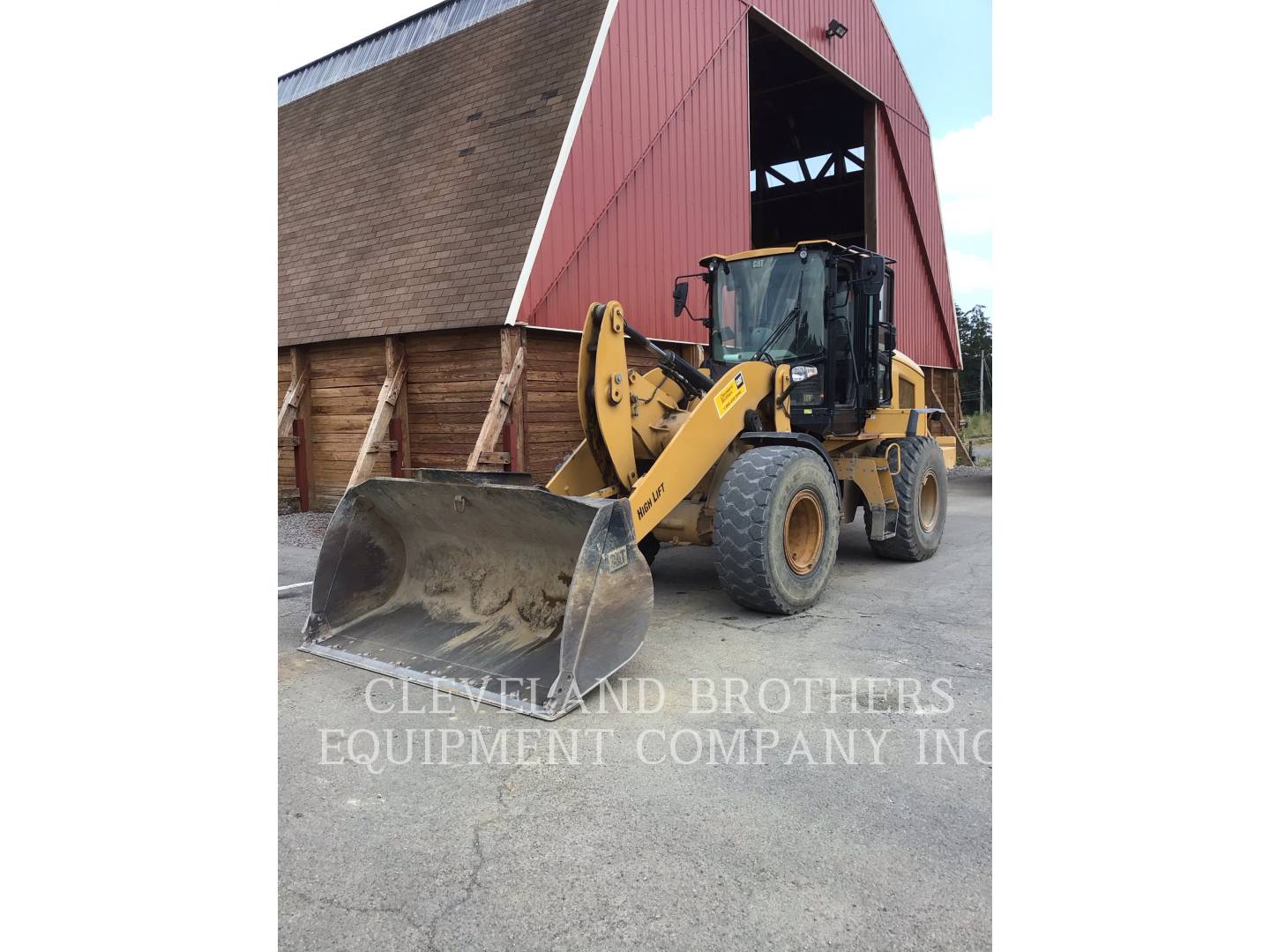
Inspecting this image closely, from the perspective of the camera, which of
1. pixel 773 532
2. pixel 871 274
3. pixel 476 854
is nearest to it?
pixel 476 854

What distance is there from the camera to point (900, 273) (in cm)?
1574

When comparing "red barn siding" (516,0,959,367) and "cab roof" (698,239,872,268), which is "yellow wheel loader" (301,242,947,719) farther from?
"red barn siding" (516,0,959,367)

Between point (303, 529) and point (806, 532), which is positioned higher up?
point (806, 532)

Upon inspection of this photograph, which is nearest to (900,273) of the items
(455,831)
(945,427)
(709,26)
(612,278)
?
(945,427)

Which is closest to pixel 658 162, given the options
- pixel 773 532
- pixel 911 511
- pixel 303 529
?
pixel 911 511

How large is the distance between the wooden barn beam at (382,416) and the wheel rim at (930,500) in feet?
19.2

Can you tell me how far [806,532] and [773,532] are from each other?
735mm

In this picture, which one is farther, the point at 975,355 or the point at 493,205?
the point at 975,355

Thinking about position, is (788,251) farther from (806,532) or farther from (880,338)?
(806,532)

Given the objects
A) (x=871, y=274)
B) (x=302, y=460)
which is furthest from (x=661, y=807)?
(x=302, y=460)

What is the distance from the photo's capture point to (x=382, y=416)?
9.29 meters

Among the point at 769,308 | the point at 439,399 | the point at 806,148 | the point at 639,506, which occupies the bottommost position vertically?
the point at 639,506

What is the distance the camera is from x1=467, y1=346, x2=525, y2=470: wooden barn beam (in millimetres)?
8203

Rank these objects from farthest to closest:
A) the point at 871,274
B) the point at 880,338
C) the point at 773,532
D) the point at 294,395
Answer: the point at 294,395 < the point at 880,338 < the point at 871,274 < the point at 773,532
